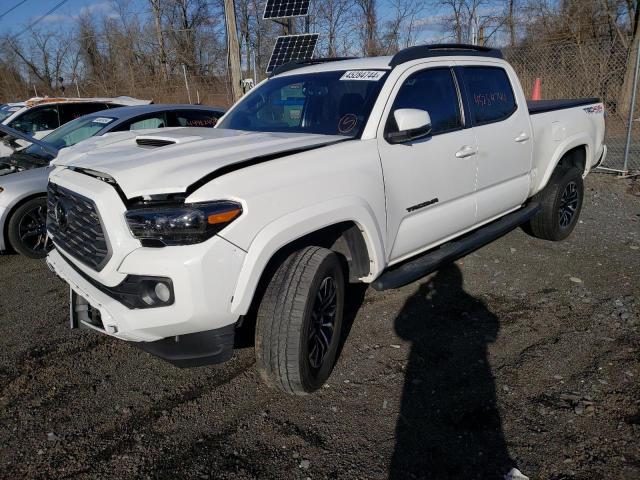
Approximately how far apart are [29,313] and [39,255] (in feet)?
4.86

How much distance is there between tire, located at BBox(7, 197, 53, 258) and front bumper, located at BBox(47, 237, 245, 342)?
3399 millimetres

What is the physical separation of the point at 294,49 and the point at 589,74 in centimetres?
730

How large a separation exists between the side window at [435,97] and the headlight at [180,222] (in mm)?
1594

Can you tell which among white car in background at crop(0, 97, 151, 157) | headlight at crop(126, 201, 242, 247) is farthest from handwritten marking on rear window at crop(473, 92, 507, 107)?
white car in background at crop(0, 97, 151, 157)

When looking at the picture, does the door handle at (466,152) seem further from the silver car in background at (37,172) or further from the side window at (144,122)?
the side window at (144,122)

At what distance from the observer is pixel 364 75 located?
11.7 feet

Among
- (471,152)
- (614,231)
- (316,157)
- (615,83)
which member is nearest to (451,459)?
(316,157)

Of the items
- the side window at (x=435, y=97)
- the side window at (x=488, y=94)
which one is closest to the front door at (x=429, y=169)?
the side window at (x=435, y=97)

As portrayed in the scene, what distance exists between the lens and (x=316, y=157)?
281 cm

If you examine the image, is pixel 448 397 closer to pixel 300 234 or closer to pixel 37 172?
pixel 300 234

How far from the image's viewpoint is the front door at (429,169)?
3.28 meters

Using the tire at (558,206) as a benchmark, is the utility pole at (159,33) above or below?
above

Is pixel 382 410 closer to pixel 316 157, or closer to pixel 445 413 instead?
pixel 445 413

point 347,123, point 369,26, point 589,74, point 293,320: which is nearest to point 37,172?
point 347,123
